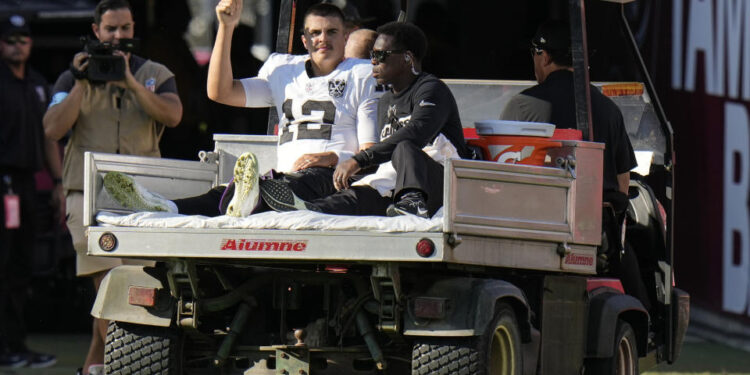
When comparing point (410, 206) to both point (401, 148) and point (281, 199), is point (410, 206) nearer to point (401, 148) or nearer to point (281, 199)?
point (401, 148)

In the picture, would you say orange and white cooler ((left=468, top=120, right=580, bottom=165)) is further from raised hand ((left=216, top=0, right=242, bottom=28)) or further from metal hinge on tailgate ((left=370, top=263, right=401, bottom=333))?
raised hand ((left=216, top=0, right=242, bottom=28))

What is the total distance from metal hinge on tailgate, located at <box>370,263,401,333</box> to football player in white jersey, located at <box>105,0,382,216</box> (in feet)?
2.81

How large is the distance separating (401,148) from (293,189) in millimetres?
697

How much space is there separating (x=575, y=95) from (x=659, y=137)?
1732mm

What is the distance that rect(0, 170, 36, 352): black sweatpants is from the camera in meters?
11.8

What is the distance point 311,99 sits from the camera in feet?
28.2

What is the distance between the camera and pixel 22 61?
12.3 metres

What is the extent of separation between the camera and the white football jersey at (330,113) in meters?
8.48

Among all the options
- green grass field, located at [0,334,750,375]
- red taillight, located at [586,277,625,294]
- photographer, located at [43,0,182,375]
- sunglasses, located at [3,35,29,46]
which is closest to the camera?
red taillight, located at [586,277,625,294]

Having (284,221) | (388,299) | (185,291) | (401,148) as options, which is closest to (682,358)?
(401,148)

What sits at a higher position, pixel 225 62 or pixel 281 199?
pixel 225 62

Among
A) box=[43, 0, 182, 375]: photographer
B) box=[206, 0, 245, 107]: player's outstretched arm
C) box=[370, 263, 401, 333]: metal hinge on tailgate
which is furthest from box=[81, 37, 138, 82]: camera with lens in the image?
box=[370, 263, 401, 333]: metal hinge on tailgate

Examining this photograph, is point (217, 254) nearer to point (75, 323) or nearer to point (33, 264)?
point (33, 264)

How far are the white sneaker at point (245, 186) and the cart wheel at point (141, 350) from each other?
27.1 inches
